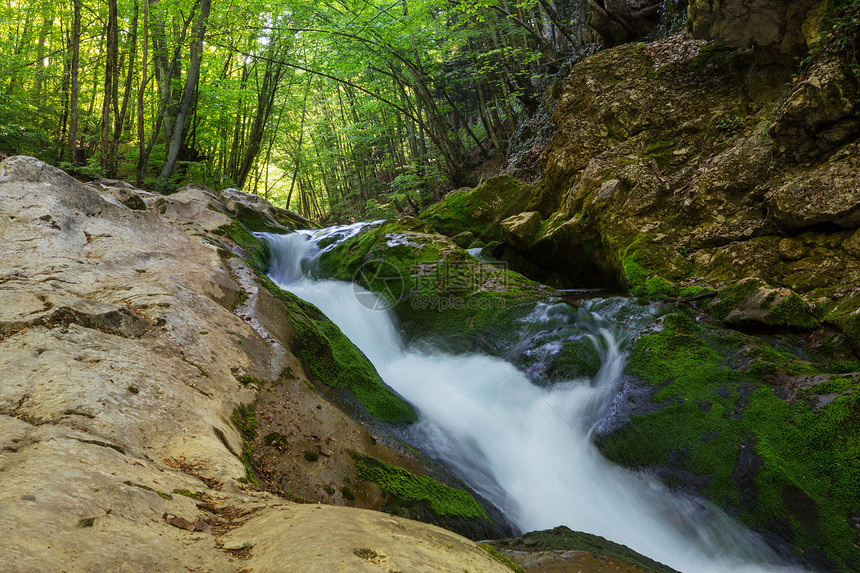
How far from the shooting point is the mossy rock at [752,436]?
3.75 meters

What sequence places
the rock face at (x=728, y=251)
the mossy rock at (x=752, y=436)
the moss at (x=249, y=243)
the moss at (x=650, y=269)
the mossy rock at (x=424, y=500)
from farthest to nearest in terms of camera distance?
the moss at (x=249, y=243), the moss at (x=650, y=269), the rock face at (x=728, y=251), the mossy rock at (x=752, y=436), the mossy rock at (x=424, y=500)

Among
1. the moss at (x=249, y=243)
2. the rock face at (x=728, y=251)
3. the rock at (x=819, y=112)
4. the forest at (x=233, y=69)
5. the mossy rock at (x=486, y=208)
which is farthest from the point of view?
the forest at (x=233, y=69)

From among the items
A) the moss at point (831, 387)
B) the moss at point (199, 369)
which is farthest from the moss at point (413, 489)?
the moss at point (831, 387)

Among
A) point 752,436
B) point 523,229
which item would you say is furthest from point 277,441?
point 523,229

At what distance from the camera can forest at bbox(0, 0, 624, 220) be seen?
11.6 m

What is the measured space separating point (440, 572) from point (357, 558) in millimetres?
311

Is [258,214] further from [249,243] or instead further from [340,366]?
[340,366]

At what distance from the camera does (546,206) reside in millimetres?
10320

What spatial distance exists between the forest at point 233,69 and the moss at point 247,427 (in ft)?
31.0

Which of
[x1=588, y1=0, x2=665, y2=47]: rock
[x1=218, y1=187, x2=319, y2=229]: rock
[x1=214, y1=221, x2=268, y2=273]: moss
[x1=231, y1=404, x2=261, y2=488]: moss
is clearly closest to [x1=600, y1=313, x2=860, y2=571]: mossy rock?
[x1=231, y1=404, x2=261, y2=488]: moss

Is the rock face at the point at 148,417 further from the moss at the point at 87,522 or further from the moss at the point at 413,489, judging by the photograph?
the moss at the point at 413,489

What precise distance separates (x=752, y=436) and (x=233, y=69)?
759 inches

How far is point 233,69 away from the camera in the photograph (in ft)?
55.5

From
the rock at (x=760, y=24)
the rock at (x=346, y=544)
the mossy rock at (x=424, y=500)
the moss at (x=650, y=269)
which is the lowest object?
the mossy rock at (x=424, y=500)
